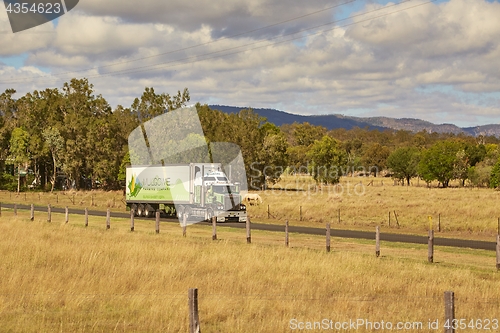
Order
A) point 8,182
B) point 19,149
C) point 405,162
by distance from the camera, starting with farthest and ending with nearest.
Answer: point 405,162 < point 8,182 < point 19,149

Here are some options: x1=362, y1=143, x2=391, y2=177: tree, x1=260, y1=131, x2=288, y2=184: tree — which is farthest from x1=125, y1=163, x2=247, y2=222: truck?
x1=362, y1=143, x2=391, y2=177: tree

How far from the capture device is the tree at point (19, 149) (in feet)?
324

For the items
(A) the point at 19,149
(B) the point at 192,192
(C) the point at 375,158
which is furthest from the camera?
(C) the point at 375,158

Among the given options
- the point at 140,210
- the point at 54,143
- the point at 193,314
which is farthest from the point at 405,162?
the point at 193,314

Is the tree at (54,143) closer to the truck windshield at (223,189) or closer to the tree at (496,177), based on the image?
the truck windshield at (223,189)

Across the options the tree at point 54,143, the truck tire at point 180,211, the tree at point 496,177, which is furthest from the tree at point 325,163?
the truck tire at point 180,211

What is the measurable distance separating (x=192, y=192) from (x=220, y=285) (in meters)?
26.0

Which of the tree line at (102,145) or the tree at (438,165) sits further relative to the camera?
the tree at (438,165)

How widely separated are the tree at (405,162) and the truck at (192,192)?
99.8 m

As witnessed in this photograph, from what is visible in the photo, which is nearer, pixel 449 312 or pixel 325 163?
pixel 449 312

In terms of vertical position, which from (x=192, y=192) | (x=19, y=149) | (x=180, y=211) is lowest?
(x=180, y=211)

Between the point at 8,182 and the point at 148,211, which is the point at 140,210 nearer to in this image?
the point at 148,211

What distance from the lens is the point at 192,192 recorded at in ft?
138

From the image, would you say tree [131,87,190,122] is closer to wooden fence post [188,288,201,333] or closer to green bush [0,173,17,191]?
green bush [0,173,17,191]
